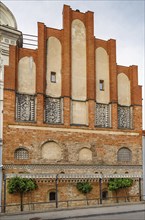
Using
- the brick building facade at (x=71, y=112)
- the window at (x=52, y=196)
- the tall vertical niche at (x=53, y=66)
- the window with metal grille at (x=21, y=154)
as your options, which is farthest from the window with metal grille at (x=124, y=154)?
the window with metal grille at (x=21, y=154)

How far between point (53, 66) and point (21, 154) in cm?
619

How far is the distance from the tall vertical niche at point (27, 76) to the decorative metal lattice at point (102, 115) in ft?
15.4

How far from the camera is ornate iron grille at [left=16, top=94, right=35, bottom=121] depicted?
1662 centimetres

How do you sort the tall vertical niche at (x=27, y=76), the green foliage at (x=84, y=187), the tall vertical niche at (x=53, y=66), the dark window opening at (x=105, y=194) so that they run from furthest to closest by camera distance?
1. the tall vertical niche at (x=53, y=66)
2. the dark window opening at (x=105, y=194)
3. the tall vertical niche at (x=27, y=76)
4. the green foliage at (x=84, y=187)

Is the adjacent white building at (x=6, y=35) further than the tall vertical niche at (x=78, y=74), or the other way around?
Answer: the tall vertical niche at (x=78, y=74)

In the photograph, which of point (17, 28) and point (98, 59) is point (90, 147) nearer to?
point (98, 59)

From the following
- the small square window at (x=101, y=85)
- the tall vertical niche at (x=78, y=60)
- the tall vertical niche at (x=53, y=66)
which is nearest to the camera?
the tall vertical niche at (x=53, y=66)

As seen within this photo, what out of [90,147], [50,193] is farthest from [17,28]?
[50,193]

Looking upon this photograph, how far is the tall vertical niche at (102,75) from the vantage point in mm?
18969

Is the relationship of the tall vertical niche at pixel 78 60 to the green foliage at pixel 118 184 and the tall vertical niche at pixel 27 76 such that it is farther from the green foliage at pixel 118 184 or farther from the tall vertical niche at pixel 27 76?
the green foliage at pixel 118 184

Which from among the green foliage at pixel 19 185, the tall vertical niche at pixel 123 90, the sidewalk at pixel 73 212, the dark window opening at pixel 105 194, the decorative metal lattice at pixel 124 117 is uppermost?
the tall vertical niche at pixel 123 90

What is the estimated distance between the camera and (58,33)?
61.0ft

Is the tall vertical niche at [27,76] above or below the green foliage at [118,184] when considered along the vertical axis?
above

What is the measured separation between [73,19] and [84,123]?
753 cm
